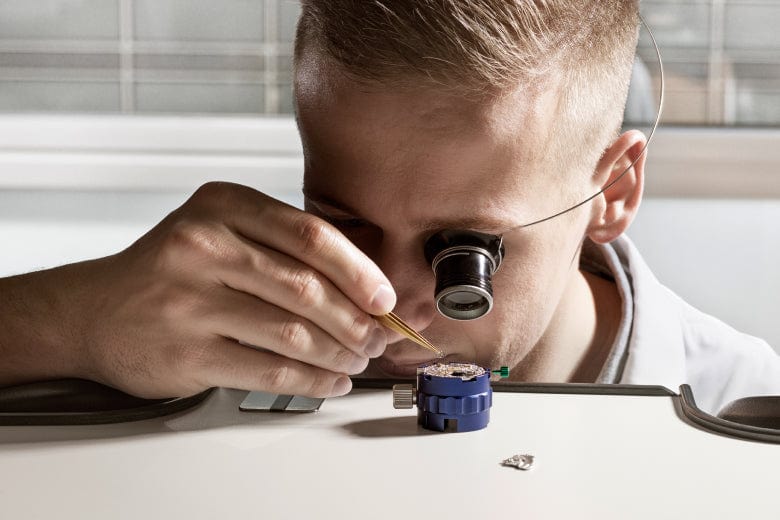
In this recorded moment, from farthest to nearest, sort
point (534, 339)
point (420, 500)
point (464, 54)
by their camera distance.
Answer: point (534, 339) → point (464, 54) → point (420, 500)

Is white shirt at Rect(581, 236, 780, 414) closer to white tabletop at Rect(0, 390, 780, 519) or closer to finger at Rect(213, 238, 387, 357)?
white tabletop at Rect(0, 390, 780, 519)

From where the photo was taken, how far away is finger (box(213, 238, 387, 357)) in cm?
73

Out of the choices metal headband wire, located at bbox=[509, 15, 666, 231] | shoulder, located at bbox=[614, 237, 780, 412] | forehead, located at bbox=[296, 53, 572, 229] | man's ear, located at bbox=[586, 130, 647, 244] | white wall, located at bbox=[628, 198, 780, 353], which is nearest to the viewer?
forehead, located at bbox=[296, 53, 572, 229]

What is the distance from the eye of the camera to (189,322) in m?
0.77

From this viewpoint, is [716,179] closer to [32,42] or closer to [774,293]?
[774,293]

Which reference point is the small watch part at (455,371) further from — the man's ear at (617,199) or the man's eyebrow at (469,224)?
the man's ear at (617,199)

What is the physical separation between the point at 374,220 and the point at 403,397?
0.20 metres

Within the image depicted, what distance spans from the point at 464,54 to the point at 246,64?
175 centimetres

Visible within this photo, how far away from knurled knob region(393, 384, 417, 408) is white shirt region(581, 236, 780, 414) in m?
0.53

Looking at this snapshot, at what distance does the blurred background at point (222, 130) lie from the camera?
2141 millimetres

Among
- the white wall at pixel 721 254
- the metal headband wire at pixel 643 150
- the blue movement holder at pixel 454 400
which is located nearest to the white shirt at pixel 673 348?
the metal headband wire at pixel 643 150

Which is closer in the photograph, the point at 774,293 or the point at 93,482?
the point at 93,482

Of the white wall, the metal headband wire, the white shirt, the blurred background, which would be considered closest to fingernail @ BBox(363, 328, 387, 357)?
the metal headband wire

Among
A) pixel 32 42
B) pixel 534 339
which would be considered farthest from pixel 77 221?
pixel 534 339
